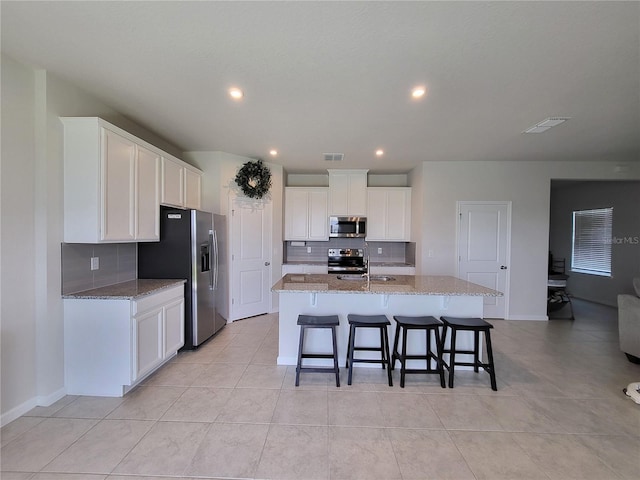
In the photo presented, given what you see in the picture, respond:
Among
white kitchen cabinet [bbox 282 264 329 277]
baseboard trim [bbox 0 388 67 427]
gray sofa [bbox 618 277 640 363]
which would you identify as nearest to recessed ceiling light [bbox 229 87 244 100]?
baseboard trim [bbox 0 388 67 427]

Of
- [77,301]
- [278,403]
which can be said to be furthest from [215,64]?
[278,403]

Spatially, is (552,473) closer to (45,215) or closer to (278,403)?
(278,403)

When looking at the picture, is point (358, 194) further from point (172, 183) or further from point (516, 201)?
point (172, 183)

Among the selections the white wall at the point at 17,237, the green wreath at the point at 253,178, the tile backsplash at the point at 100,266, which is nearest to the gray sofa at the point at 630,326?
the green wreath at the point at 253,178

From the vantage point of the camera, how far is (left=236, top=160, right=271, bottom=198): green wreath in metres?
4.41

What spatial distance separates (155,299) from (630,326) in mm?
5157

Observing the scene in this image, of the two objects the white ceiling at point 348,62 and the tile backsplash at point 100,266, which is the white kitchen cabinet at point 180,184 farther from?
the tile backsplash at point 100,266

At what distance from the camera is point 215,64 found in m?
2.11

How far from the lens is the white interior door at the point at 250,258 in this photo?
14.8 feet

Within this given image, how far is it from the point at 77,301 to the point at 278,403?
1953mm

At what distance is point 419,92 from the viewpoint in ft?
8.08

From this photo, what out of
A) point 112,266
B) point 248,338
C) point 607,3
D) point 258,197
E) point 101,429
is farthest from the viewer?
point 258,197

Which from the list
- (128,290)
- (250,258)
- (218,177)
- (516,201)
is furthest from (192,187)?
(516,201)

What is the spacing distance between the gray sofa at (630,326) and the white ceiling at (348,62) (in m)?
2.02
